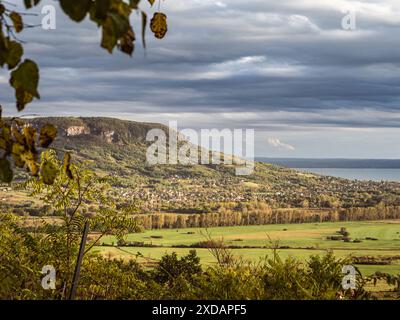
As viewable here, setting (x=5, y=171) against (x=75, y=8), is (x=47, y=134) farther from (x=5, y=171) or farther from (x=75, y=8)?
(x=75, y=8)

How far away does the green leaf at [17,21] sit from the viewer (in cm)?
314

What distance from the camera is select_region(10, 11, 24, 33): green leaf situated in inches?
124

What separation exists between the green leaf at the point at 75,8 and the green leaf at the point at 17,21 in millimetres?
758

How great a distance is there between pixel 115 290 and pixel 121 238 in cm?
111

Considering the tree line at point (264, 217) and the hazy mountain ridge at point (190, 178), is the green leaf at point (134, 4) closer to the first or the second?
the tree line at point (264, 217)

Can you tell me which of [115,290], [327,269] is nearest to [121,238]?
[115,290]

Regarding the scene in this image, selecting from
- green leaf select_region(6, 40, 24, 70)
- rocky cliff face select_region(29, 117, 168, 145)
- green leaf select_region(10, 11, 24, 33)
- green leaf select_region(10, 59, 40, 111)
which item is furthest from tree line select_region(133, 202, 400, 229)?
rocky cliff face select_region(29, 117, 168, 145)

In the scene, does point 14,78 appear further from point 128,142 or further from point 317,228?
point 128,142

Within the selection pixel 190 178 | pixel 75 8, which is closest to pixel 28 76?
pixel 75 8

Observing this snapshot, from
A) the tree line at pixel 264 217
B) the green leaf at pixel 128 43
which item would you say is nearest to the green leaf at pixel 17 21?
the green leaf at pixel 128 43

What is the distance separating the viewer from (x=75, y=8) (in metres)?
2.48

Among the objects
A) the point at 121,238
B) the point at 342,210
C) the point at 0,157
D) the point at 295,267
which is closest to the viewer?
the point at 0,157
